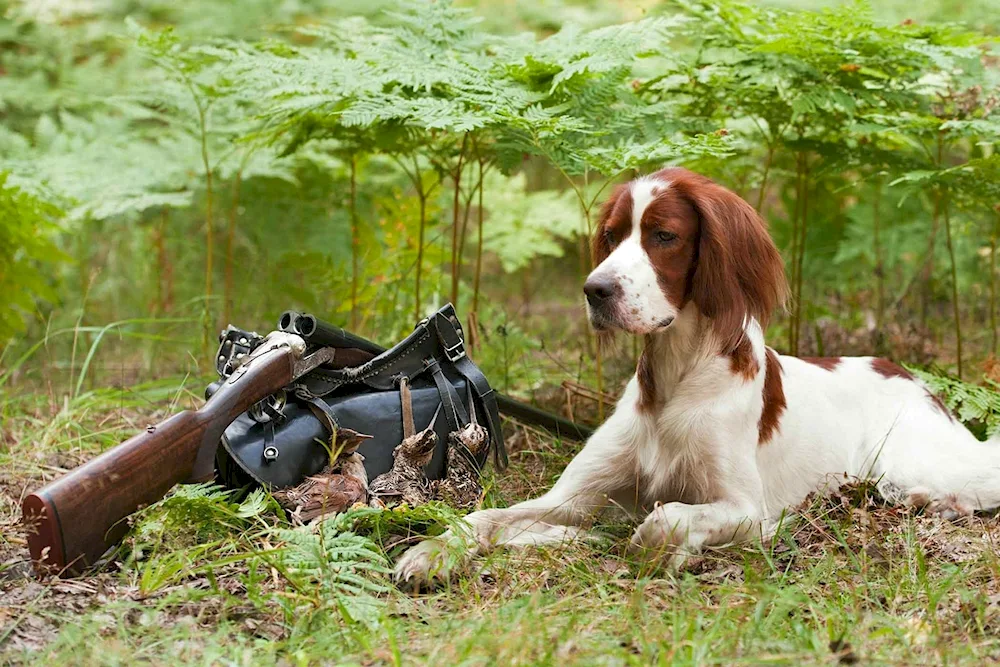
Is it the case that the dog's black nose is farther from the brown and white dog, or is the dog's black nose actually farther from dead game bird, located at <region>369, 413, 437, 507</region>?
dead game bird, located at <region>369, 413, 437, 507</region>

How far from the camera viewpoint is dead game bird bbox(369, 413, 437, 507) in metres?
2.95

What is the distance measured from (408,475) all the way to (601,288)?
831mm

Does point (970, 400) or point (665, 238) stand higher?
point (665, 238)

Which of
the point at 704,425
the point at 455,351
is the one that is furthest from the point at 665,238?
the point at 455,351

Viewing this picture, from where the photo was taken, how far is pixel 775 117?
3939 mm

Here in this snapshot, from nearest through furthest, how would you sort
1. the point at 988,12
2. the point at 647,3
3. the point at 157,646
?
the point at 157,646 → the point at 988,12 → the point at 647,3

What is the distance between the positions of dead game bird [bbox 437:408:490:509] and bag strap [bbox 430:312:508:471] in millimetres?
47

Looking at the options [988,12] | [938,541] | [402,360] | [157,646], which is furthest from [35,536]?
[988,12]

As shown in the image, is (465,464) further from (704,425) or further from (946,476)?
(946,476)

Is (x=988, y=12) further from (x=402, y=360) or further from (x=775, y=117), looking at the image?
(x=402, y=360)

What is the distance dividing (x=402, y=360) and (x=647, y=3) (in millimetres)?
7496

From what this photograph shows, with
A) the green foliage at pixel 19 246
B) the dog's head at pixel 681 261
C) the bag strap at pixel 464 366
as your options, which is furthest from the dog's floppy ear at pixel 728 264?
the green foliage at pixel 19 246

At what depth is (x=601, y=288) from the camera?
269cm

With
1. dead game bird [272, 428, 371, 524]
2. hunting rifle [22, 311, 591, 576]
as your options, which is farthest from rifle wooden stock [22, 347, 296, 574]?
dead game bird [272, 428, 371, 524]
